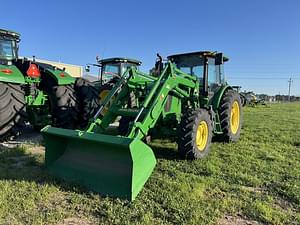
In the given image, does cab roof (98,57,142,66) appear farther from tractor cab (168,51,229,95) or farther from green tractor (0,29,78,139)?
tractor cab (168,51,229,95)

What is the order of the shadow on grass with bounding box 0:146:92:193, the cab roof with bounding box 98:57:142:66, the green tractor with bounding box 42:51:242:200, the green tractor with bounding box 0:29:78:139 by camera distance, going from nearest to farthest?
the green tractor with bounding box 42:51:242:200
the shadow on grass with bounding box 0:146:92:193
the green tractor with bounding box 0:29:78:139
the cab roof with bounding box 98:57:142:66

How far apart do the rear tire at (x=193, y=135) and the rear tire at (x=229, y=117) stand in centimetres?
126

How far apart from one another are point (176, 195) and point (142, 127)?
4.16 feet

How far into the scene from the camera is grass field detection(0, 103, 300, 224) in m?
3.30

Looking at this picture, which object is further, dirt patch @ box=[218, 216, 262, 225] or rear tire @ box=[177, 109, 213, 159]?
rear tire @ box=[177, 109, 213, 159]

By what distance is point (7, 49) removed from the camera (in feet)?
25.4

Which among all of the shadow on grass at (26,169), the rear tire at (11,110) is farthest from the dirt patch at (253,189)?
the rear tire at (11,110)

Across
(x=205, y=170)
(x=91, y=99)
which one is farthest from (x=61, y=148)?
(x=91, y=99)

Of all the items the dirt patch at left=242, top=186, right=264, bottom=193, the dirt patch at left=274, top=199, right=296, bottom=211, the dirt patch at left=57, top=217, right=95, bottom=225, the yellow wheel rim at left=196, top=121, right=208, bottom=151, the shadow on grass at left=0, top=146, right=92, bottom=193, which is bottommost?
the dirt patch at left=57, top=217, right=95, bottom=225

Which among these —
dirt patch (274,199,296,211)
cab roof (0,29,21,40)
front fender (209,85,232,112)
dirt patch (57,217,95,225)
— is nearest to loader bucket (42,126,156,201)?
dirt patch (57,217,95,225)

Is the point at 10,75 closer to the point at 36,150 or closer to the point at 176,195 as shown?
the point at 36,150

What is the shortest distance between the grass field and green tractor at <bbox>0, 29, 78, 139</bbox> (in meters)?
1.62

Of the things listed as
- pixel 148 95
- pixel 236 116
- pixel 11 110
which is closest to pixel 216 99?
pixel 236 116

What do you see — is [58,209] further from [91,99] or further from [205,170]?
[91,99]
